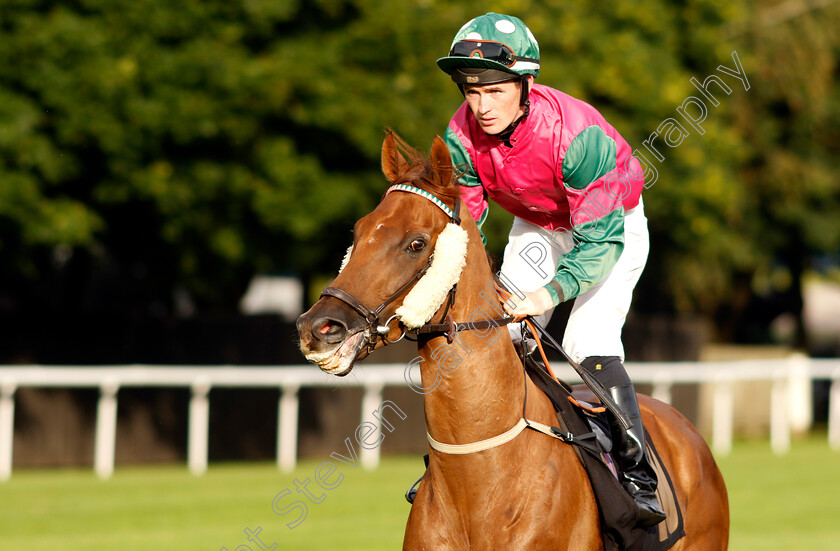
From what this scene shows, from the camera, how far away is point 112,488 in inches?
405

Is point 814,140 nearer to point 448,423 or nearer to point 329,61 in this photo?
point 329,61

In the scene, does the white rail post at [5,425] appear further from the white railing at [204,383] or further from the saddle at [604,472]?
the saddle at [604,472]

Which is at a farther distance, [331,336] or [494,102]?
[494,102]

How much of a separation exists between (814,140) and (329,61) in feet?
37.4

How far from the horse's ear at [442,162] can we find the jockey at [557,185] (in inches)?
15.0

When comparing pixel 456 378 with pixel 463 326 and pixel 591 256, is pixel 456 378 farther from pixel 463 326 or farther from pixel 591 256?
pixel 591 256

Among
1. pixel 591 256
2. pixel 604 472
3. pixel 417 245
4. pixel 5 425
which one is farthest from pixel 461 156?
pixel 5 425

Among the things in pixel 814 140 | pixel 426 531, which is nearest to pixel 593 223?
pixel 426 531

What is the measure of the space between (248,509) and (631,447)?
567 cm

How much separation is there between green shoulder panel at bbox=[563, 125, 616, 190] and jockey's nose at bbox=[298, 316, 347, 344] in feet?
4.11

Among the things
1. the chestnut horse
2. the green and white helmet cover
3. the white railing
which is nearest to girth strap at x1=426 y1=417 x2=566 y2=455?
the chestnut horse

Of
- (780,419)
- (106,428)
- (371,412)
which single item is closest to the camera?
(106,428)

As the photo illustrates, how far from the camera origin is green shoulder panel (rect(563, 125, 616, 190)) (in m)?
3.89

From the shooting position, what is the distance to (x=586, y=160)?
12.8 feet
